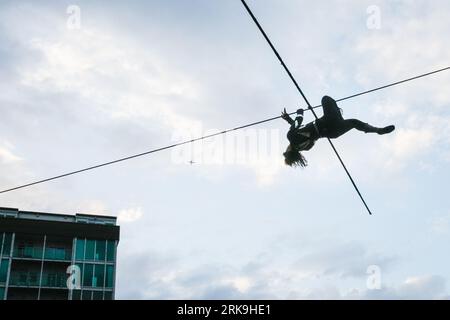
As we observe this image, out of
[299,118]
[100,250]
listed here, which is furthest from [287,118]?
[100,250]

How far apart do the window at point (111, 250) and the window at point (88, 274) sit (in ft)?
4.89

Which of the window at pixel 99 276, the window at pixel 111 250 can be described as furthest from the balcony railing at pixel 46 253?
the window at pixel 111 250

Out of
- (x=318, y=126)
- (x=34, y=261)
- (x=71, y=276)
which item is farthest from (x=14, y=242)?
(x=318, y=126)

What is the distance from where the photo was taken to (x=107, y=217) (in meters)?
45.1

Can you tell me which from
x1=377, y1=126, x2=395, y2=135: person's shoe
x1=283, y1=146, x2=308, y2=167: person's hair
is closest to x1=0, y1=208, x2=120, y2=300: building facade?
x1=283, y1=146, x2=308, y2=167: person's hair

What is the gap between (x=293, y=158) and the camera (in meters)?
10.7

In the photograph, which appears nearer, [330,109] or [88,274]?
[330,109]

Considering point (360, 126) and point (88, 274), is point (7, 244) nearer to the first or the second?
point (88, 274)

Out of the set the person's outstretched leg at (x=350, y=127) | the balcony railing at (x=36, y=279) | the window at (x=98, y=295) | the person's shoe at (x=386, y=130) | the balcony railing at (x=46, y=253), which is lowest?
the person's shoe at (x=386, y=130)

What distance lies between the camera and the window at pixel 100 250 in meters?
42.4

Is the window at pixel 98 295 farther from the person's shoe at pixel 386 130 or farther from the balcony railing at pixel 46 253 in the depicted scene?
the person's shoe at pixel 386 130

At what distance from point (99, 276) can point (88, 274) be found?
2.78 ft

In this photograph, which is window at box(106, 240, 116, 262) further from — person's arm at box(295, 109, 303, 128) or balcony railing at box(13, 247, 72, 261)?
person's arm at box(295, 109, 303, 128)
